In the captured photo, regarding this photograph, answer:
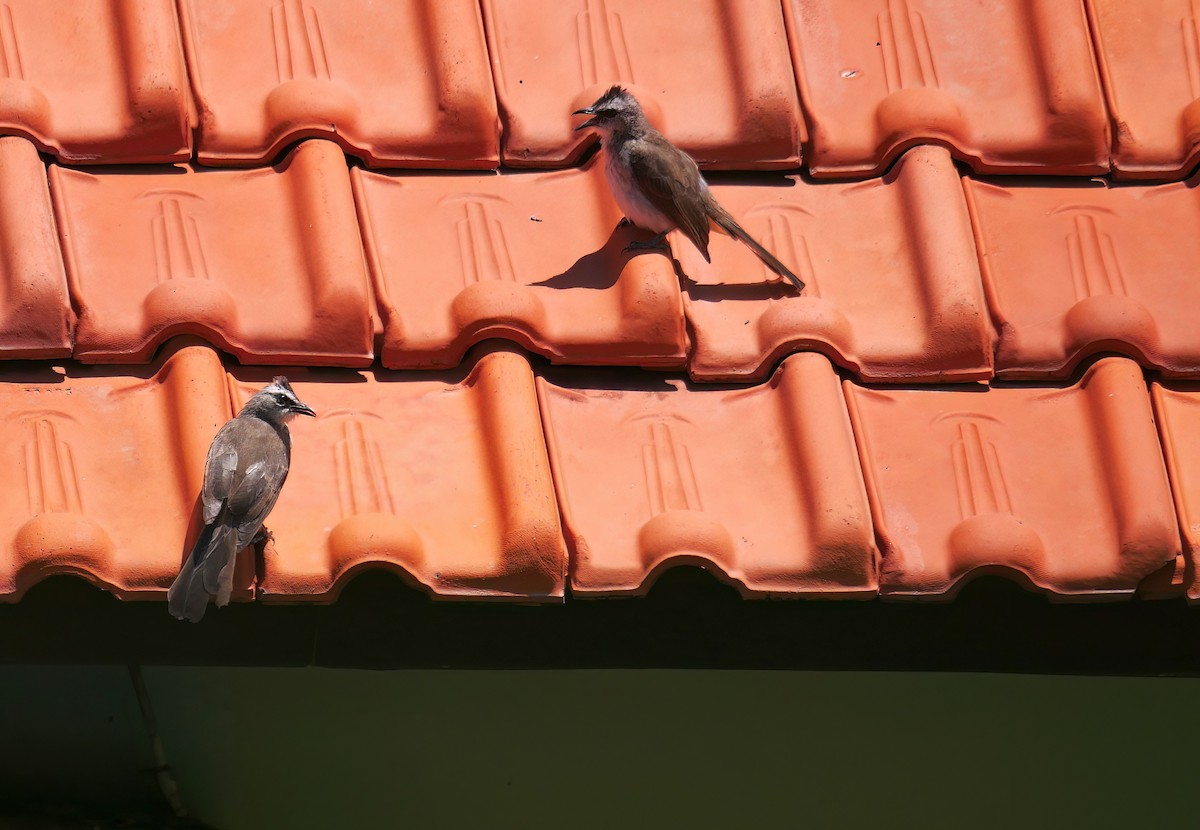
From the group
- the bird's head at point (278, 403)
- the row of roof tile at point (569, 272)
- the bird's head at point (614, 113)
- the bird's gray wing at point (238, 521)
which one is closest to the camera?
the bird's gray wing at point (238, 521)

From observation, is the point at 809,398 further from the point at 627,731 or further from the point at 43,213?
the point at 43,213

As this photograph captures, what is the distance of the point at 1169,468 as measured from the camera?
3027 mm

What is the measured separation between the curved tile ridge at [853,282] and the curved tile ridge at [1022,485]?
0.38ft

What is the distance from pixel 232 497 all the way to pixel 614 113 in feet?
4.78

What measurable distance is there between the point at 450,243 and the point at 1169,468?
5.56ft

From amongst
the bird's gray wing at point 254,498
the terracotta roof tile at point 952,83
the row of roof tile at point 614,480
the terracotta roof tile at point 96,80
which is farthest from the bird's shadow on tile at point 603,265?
the terracotta roof tile at point 96,80

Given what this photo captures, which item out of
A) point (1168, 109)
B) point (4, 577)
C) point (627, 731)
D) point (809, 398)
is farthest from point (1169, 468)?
point (4, 577)

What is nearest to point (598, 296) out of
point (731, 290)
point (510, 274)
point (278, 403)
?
point (510, 274)

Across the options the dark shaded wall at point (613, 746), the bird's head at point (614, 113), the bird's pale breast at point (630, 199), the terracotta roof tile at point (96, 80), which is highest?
the terracotta roof tile at point (96, 80)

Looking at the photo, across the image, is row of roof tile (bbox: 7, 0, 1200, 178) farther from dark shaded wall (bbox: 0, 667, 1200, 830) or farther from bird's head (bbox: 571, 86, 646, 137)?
dark shaded wall (bbox: 0, 667, 1200, 830)

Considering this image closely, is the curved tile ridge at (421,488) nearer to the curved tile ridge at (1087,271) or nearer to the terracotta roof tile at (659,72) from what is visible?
the terracotta roof tile at (659,72)

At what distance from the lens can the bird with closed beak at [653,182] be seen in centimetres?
332

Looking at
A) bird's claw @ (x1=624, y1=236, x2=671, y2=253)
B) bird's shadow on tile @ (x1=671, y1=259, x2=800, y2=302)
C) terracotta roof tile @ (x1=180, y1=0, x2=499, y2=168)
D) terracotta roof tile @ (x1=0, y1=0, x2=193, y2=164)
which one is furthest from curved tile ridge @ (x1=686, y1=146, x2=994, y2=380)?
terracotta roof tile @ (x1=0, y1=0, x2=193, y2=164)

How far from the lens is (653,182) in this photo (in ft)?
11.2
